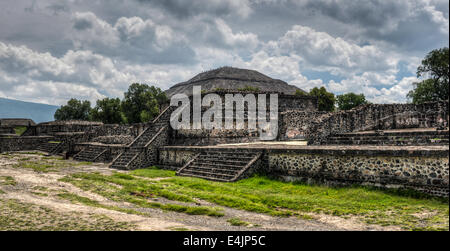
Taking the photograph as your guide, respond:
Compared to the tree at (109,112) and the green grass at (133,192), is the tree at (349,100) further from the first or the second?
the green grass at (133,192)

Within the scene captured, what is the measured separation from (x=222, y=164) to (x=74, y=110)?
161 feet

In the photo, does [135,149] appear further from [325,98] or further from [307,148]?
[325,98]

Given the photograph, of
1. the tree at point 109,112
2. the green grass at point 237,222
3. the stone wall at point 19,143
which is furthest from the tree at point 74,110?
the green grass at point 237,222

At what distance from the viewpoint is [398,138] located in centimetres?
1030

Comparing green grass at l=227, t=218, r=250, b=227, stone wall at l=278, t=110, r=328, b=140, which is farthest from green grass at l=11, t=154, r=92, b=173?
stone wall at l=278, t=110, r=328, b=140

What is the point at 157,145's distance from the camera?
51.2 ft

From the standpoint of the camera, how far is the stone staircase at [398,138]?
30.7 feet

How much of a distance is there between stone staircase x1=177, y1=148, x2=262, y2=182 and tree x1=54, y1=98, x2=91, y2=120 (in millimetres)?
46314

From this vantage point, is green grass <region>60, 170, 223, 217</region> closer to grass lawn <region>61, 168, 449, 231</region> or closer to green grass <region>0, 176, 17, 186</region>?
grass lawn <region>61, 168, 449, 231</region>

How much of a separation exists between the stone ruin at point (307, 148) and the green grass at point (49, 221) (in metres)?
4.85

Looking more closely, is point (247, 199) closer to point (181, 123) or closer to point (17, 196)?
point (17, 196)

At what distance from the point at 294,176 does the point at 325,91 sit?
106 feet

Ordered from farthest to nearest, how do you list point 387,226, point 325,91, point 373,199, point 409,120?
point 325,91, point 409,120, point 373,199, point 387,226
